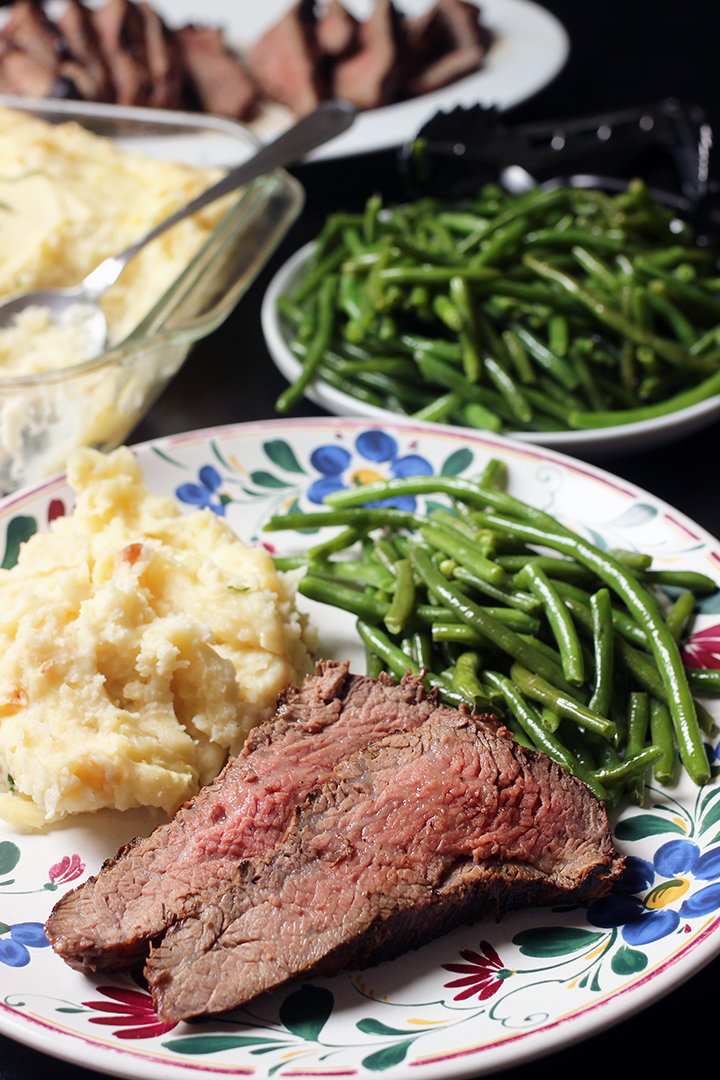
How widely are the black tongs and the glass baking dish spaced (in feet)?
3.47

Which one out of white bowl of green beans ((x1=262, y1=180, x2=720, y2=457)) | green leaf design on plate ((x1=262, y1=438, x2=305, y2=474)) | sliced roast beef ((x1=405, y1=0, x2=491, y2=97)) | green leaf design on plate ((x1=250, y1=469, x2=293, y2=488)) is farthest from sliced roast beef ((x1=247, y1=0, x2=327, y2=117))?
green leaf design on plate ((x1=250, y1=469, x2=293, y2=488))

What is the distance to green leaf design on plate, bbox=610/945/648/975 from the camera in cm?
247

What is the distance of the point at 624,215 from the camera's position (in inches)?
233

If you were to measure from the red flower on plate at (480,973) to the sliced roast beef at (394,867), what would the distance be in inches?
3.9

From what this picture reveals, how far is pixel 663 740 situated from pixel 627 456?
2346 millimetres

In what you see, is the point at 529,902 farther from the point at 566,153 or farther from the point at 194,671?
the point at 566,153

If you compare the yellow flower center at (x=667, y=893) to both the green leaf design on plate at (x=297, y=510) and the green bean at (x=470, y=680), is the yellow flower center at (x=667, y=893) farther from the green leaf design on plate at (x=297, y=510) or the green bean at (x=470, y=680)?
the green leaf design on plate at (x=297, y=510)

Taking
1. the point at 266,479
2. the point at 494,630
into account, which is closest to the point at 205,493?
the point at 266,479

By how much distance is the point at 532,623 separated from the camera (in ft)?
11.2

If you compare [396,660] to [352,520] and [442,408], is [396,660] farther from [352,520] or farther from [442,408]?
[442,408]

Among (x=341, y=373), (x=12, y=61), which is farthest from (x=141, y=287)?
(x=12, y=61)

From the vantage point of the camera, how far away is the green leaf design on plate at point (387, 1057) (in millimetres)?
2299

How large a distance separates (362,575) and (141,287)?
2628 mm

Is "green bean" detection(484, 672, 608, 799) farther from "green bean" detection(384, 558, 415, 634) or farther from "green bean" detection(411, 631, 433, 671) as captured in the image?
"green bean" detection(384, 558, 415, 634)
